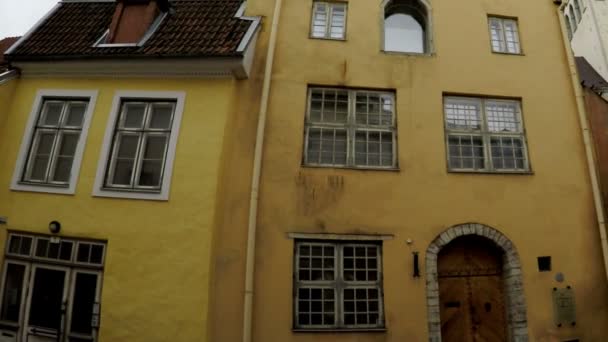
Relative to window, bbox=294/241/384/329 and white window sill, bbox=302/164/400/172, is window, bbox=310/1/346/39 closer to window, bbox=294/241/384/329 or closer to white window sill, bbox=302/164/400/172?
white window sill, bbox=302/164/400/172

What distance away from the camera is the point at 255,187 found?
694 centimetres

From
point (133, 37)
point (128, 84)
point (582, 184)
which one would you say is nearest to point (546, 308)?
point (582, 184)

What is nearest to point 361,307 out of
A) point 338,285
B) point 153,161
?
point 338,285

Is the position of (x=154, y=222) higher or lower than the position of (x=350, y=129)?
lower

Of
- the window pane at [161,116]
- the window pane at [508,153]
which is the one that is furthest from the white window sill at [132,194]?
the window pane at [508,153]

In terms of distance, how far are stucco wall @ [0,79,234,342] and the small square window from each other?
6.55 meters

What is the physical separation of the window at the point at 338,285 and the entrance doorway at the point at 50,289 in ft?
12.4

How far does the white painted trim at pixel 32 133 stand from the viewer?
6816mm

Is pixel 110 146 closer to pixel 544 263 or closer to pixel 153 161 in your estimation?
pixel 153 161

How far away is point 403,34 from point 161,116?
6.14m

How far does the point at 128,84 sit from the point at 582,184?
996cm

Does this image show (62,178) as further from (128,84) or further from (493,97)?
(493,97)

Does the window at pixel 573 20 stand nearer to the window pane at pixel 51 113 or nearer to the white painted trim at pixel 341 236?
the white painted trim at pixel 341 236

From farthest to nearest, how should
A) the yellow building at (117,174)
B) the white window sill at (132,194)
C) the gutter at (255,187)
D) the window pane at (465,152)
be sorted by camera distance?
the window pane at (465,152) < the white window sill at (132,194) < the gutter at (255,187) < the yellow building at (117,174)
